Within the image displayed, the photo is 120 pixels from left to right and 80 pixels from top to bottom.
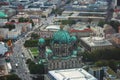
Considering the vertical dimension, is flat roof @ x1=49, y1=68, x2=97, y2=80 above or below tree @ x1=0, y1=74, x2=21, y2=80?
above

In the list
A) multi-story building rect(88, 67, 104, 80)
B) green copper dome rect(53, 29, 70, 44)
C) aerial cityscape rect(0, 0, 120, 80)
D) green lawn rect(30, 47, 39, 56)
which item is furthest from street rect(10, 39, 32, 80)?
multi-story building rect(88, 67, 104, 80)

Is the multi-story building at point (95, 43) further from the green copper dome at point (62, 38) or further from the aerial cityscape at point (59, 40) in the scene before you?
the green copper dome at point (62, 38)

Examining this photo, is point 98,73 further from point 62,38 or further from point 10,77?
point 10,77

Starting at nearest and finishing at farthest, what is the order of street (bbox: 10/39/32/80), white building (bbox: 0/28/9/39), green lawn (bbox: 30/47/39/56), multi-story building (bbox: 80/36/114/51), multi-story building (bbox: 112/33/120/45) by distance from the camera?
street (bbox: 10/39/32/80), green lawn (bbox: 30/47/39/56), multi-story building (bbox: 80/36/114/51), multi-story building (bbox: 112/33/120/45), white building (bbox: 0/28/9/39)

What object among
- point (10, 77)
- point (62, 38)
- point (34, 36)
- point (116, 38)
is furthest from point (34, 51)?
point (10, 77)

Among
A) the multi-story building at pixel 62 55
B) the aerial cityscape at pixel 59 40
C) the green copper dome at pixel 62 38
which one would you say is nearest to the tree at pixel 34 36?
the aerial cityscape at pixel 59 40

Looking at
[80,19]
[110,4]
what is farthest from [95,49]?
[110,4]

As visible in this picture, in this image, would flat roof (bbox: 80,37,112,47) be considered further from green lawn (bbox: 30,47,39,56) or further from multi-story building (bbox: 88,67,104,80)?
multi-story building (bbox: 88,67,104,80)

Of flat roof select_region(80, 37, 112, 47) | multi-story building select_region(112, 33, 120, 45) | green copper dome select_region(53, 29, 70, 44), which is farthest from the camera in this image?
multi-story building select_region(112, 33, 120, 45)
